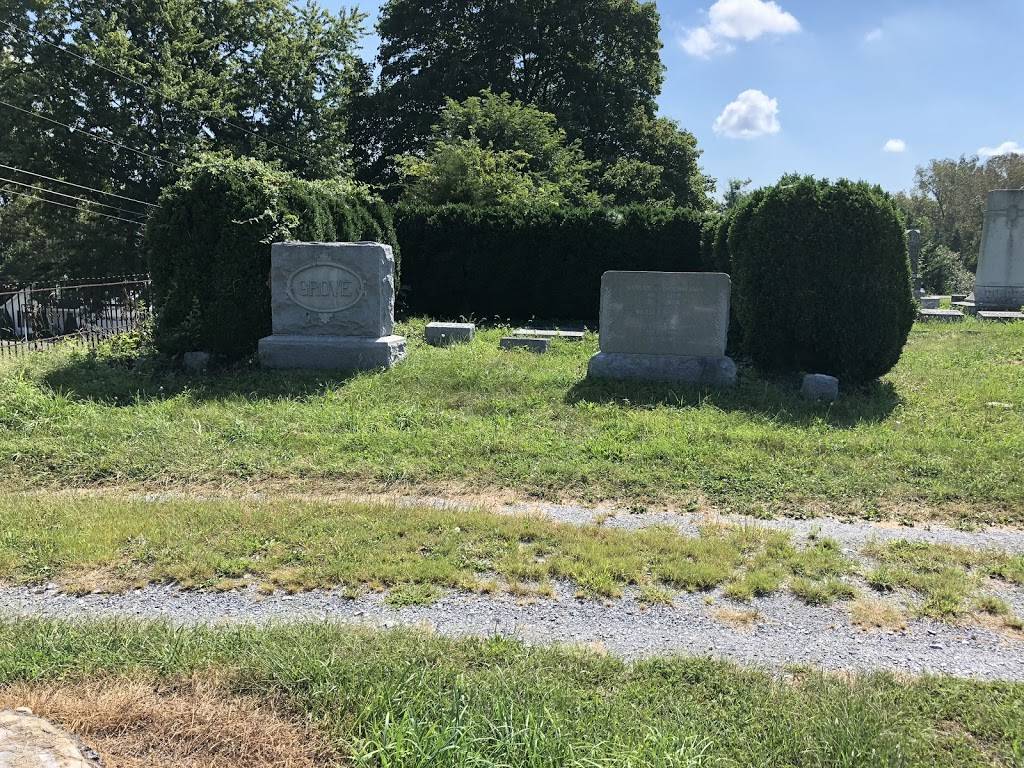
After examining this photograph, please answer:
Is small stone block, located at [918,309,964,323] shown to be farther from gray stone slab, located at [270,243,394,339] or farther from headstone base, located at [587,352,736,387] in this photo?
gray stone slab, located at [270,243,394,339]

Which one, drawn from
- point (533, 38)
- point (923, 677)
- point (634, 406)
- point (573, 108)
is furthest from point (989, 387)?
point (533, 38)

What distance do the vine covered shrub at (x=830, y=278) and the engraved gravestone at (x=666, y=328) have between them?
749 millimetres

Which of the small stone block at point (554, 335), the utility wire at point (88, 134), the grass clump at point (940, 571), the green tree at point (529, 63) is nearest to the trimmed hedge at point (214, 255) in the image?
the small stone block at point (554, 335)

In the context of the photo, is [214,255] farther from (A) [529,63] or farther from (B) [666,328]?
(A) [529,63]

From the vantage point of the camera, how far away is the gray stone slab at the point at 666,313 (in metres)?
8.35

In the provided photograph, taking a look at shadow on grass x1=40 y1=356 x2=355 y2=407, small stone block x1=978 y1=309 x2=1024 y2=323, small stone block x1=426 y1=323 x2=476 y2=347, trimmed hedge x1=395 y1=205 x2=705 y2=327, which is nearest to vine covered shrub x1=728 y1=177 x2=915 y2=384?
small stone block x1=426 y1=323 x2=476 y2=347

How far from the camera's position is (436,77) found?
27.1m

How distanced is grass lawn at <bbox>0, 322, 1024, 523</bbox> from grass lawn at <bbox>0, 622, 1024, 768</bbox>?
7.59 ft

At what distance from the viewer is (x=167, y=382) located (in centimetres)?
852

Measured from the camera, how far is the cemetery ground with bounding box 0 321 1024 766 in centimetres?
240

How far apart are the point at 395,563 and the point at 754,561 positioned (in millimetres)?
1965

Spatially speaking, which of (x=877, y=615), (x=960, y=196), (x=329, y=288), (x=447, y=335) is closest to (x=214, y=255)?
(x=329, y=288)

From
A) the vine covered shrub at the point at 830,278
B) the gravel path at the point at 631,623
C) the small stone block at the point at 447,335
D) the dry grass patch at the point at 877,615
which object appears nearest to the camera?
the gravel path at the point at 631,623

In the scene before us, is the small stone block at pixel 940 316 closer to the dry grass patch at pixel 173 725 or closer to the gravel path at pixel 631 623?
the gravel path at pixel 631 623
